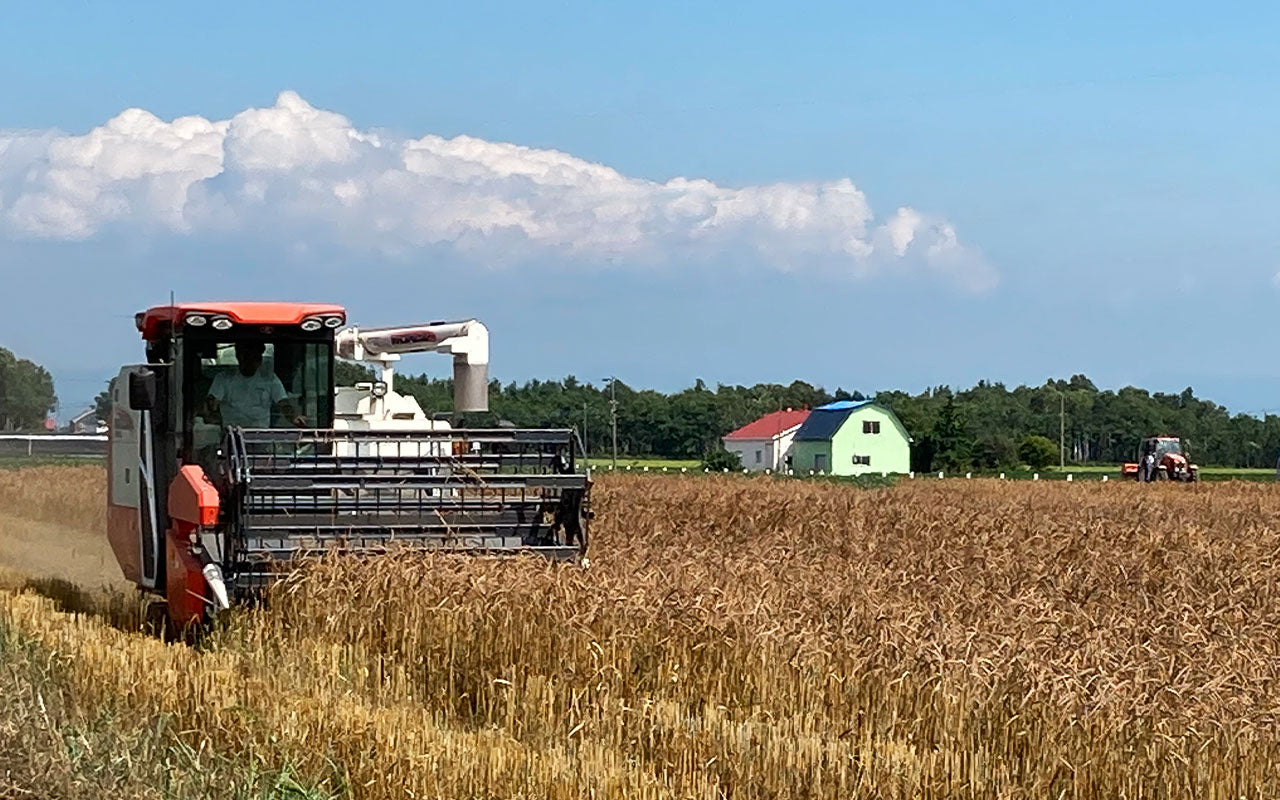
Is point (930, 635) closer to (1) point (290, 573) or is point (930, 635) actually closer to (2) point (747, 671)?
(2) point (747, 671)

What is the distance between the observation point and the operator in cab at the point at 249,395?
12.4 m

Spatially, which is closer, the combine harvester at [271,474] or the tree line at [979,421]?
the combine harvester at [271,474]

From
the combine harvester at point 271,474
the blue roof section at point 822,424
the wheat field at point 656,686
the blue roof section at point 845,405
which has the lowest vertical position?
the wheat field at point 656,686

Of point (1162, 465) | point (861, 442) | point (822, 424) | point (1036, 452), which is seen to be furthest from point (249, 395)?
point (1036, 452)

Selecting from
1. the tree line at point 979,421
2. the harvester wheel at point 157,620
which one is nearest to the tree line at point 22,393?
the harvester wheel at point 157,620

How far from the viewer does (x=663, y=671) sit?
8742 mm

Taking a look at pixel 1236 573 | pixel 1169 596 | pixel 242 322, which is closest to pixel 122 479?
pixel 242 322

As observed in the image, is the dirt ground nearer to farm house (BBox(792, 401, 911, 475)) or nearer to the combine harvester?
the combine harvester

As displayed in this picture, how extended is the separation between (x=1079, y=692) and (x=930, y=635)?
145 centimetres

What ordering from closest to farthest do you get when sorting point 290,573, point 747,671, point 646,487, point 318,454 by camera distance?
point 747,671, point 290,573, point 318,454, point 646,487

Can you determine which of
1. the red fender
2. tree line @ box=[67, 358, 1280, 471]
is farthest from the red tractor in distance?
the red fender

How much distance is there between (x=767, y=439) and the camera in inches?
3841

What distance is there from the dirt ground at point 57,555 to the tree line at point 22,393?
14612 mm

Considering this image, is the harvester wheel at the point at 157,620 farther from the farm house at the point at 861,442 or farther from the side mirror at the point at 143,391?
the farm house at the point at 861,442
